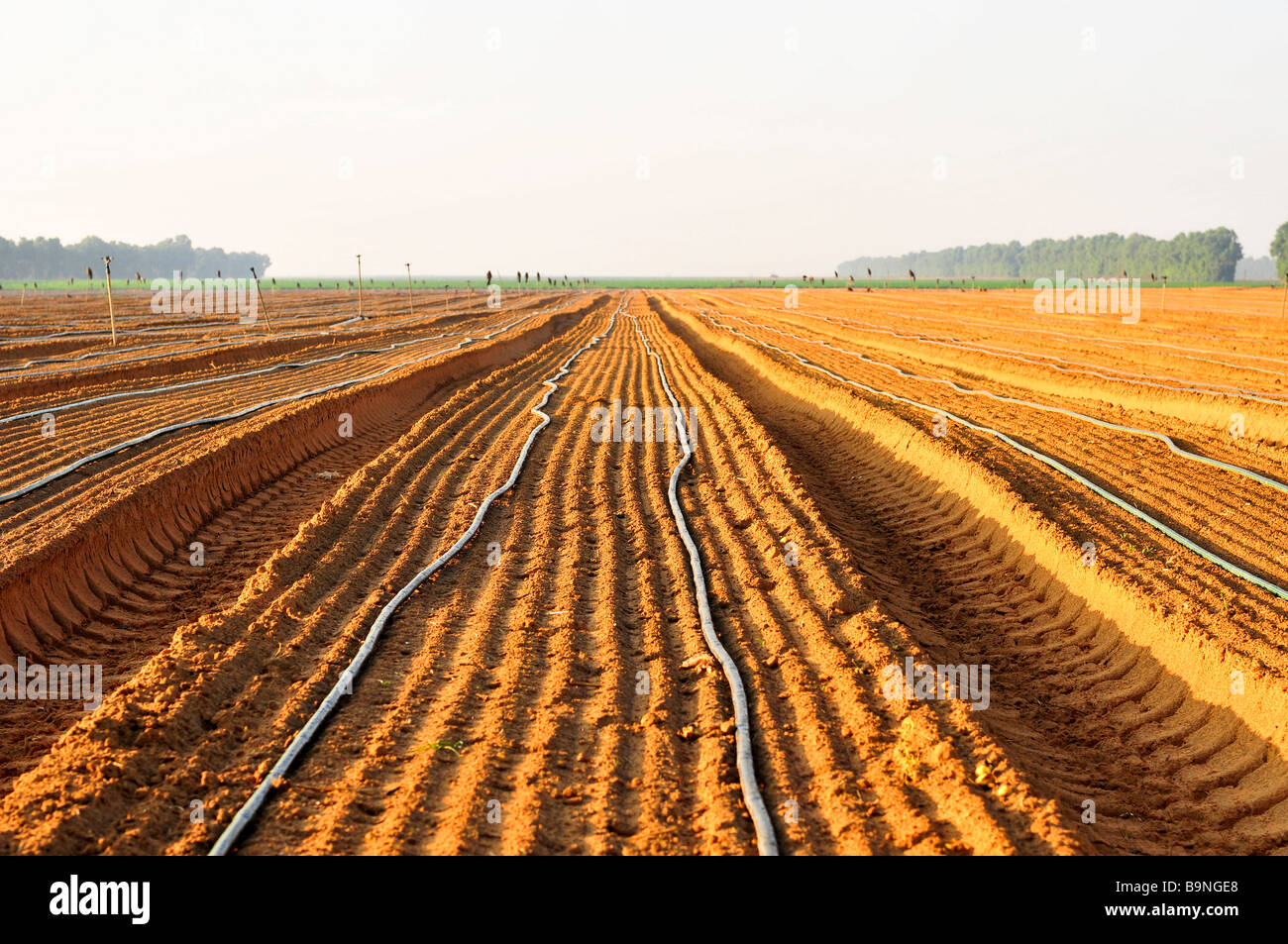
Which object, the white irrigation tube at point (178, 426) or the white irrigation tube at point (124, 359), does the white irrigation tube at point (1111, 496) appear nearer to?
the white irrigation tube at point (178, 426)

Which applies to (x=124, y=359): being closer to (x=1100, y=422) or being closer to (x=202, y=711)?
(x=202, y=711)

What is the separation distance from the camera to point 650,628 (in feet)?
20.5

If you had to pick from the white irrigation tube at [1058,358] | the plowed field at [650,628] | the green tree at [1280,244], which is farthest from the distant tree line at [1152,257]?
the plowed field at [650,628]

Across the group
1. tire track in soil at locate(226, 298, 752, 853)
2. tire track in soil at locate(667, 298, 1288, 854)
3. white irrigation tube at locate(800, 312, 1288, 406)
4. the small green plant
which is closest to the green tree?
white irrigation tube at locate(800, 312, 1288, 406)

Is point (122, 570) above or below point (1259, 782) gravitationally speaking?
above

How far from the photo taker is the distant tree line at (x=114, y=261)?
134m

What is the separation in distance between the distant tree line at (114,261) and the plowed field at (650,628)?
121m

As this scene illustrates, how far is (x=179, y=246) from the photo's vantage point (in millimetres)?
181250

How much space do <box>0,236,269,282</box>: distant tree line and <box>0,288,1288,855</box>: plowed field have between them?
121159mm

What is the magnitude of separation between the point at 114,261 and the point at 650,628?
129942 mm

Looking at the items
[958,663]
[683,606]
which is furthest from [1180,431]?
[683,606]

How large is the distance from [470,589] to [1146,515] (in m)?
6.58
